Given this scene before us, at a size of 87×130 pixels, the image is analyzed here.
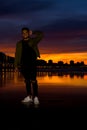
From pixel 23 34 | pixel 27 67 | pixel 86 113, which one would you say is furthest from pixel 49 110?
pixel 23 34

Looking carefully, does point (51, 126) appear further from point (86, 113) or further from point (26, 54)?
point (26, 54)

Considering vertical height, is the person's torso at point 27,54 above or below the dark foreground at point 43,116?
above

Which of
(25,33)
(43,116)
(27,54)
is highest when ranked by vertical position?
(25,33)

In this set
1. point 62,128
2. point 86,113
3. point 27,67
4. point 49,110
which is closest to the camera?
point 62,128

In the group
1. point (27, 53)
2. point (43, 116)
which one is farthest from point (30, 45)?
point (43, 116)

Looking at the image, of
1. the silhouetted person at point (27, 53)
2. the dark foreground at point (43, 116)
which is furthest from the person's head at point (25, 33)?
the dark foreground at point (43, 116)

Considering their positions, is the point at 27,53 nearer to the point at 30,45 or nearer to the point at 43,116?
the point at 30,45

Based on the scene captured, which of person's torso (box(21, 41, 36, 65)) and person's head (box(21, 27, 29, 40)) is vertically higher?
person's head (box(21, 27, 29, 40))

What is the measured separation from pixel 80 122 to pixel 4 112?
6.63 ft

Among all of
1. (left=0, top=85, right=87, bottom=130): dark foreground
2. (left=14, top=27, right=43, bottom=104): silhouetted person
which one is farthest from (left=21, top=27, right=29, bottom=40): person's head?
(left=0, top=85, right=87, bottom=130): dark foreground

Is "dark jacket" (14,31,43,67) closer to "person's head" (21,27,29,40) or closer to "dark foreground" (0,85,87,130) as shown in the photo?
"person's head" (21,27,29,40)

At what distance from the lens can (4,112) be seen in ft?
27.8

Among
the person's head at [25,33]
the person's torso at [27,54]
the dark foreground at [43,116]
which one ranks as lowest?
the dark foreground at [43,116]

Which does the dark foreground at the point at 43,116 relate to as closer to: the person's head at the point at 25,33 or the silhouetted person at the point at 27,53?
the silhouetted person at the point at 27,53
